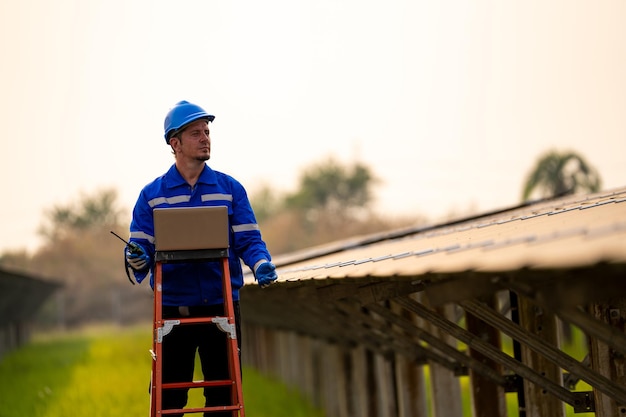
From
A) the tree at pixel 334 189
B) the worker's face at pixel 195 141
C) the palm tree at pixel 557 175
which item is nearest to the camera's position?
the worker's face at pixel 195 141

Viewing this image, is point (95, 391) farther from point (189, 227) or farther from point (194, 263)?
point (189, 227)

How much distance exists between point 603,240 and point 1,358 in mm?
23222

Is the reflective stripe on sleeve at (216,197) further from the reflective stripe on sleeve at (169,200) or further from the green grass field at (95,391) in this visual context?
the green grass field at (95,391)

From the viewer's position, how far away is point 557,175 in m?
28.8

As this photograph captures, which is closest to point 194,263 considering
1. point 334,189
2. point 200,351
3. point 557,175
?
point 200,351

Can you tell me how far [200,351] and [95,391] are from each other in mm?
9119

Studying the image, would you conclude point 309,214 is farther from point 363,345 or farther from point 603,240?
point 603,240

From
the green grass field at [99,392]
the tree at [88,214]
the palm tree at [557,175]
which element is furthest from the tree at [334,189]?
the green grass field at [99,392]

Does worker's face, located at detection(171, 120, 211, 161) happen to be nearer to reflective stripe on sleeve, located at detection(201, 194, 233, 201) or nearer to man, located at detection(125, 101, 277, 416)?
man, located at detection(125, 101, 277, 416)

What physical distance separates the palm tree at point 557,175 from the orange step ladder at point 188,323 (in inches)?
880

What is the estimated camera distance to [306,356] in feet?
51.8

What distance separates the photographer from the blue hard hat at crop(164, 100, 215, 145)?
20.8ft

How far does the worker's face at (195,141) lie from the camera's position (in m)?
6.35

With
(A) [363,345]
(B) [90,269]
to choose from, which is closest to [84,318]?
(B) [90,269]
